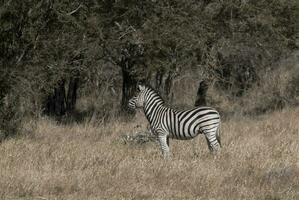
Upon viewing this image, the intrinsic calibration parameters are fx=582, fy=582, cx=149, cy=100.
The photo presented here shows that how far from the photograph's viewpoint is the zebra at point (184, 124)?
35.0 feet

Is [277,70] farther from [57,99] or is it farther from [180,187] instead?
[180,187]

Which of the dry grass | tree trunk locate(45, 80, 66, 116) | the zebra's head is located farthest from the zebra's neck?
tree trunk locate(45, 80, 66, 116)

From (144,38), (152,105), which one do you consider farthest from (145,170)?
(144,38)

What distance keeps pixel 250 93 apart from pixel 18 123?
45.1 ft

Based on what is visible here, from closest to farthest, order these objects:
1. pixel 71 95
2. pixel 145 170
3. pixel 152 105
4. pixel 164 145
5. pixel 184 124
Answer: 1. pixel 145 170
2. pixel 164 145
3. pixel 184 124
4. pixel 152 105
5. pixel 71 95

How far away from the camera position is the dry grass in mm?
Result: 7449

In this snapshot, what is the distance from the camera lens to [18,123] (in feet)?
42.0

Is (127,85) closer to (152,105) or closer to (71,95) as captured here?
(71,95)

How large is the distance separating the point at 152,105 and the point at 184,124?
0.89m

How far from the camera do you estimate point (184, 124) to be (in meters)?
10.7

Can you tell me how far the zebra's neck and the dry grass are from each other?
0.65 metres

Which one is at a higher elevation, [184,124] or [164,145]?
[184,124]

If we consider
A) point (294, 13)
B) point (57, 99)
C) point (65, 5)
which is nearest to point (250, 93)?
point (294, 13)

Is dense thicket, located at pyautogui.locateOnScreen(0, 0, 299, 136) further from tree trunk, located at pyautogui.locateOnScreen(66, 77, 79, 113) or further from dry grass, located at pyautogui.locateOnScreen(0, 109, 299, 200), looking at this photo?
dry grass, located at pyautogui.locateOnScreen(0, 109, 299, 200)
